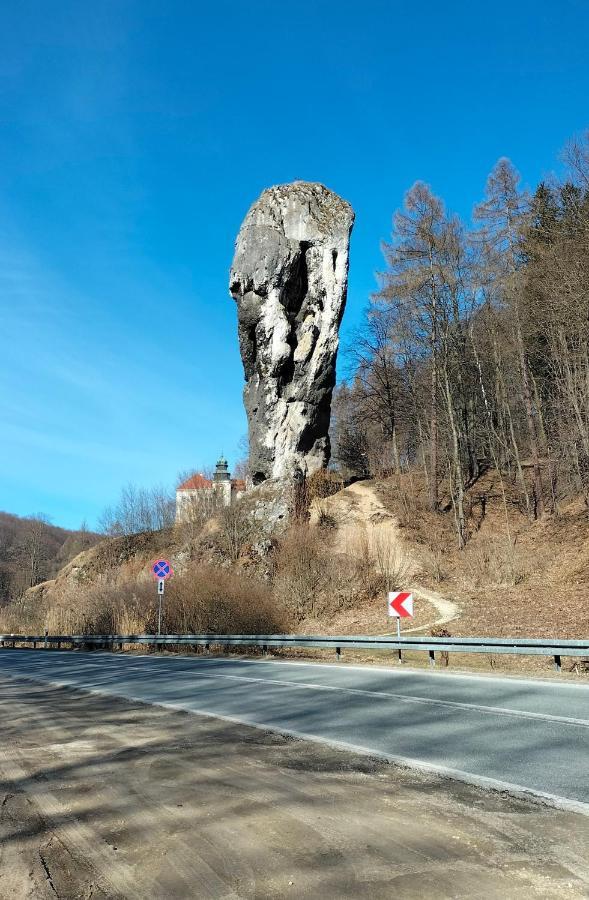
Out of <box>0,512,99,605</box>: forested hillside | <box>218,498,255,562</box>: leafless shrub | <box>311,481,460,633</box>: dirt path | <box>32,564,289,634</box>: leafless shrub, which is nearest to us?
<box>32,564,289,634</box>: leafless shrub

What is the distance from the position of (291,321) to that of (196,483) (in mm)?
13670

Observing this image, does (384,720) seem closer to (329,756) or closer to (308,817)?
(329,756)

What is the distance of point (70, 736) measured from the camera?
318 inches

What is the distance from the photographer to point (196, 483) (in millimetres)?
46188

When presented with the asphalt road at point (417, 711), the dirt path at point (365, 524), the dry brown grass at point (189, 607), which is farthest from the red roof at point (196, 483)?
the asphalt road at point (417, 711)

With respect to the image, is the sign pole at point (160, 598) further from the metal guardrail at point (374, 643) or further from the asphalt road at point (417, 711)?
the asphalt road at point (417, 711)

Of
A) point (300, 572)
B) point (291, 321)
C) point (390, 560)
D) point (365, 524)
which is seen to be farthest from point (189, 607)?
point (291, 321)

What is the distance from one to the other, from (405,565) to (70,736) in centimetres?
2291

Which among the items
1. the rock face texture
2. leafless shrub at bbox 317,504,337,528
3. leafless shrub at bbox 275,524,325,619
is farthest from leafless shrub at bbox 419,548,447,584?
the rock face texture

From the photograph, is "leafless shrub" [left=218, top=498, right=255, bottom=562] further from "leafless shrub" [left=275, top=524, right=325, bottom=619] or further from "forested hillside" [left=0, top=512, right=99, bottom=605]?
"forested hillside" [left=0, top=512, right=99, bottom=605]

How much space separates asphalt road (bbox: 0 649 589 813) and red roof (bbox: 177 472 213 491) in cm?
2917

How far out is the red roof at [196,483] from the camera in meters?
45.1

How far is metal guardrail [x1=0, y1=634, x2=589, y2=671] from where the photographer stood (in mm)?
12867

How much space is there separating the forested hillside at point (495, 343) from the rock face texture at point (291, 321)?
10.5 feet
